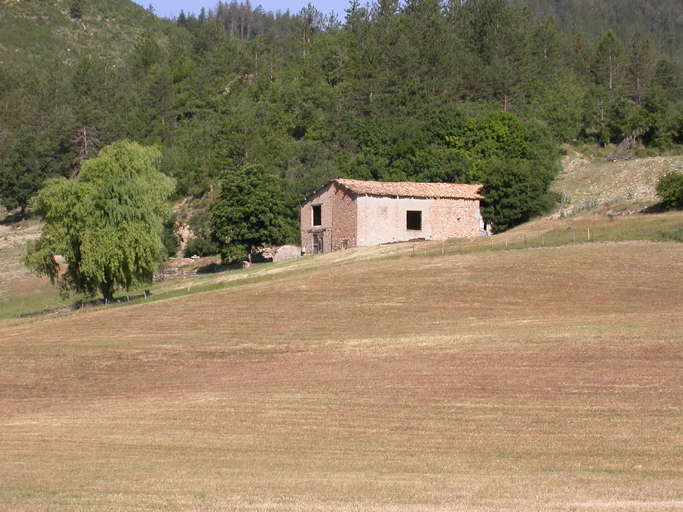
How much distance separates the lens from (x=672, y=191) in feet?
182

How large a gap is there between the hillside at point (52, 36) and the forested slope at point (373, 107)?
3752 cm

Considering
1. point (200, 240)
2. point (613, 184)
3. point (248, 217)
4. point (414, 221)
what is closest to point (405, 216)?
point (414, 221)

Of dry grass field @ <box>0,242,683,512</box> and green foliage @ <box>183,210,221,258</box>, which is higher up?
green foliage @ <box>183,210,221,258</box>

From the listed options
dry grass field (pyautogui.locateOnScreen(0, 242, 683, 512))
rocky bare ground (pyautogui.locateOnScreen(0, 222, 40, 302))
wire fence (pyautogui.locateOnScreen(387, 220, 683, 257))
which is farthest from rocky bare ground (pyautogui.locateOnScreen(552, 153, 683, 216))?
rocky bare ground (pyautogui.locateOnScreen(0, 222, 40, 302))

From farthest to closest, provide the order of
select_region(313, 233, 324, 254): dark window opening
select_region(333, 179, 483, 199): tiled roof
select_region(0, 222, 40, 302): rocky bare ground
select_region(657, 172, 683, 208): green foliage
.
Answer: select_region(0, 222, 40, 302): rocky bare ground
select_region(313, 233, 324, 254): dark window opening
select_region(333, 179, 483, 199): tiled roof
select_region(657, 172, 683, 208): green foliage

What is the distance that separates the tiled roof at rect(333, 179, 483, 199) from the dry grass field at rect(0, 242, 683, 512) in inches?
693

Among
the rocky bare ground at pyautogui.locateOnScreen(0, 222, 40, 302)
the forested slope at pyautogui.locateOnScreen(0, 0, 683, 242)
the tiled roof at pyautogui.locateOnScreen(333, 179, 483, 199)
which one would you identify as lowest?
the rocky bare ground at pyautogui.locateOnScreen(0, 222, 40, 302)

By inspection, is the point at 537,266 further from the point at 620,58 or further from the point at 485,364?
the point at 620,58

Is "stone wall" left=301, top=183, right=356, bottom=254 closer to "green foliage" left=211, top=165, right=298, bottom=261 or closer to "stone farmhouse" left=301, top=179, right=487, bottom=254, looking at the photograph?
"stone farmhouse" left=301, top=179, right=487, bottom=254

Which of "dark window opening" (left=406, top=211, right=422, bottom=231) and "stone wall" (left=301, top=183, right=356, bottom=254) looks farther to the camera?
"dark window opening" (left=406, top=211, right=422, bottom=231)

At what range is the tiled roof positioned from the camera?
61094 mm

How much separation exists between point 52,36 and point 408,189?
148m

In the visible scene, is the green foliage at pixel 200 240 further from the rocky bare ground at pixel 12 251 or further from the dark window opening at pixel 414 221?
the dark window opening at pixel 414 221

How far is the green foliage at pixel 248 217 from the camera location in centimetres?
6862
